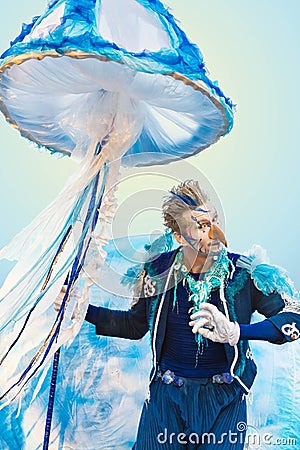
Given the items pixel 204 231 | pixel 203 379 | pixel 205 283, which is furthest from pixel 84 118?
pixel 203 379

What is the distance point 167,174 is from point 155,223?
17cm

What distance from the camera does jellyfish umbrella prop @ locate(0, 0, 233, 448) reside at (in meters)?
1.15

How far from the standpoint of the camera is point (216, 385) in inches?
55.5

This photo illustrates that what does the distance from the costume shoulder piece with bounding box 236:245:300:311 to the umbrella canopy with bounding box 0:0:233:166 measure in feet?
1.14

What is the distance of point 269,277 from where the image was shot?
1.42 meters

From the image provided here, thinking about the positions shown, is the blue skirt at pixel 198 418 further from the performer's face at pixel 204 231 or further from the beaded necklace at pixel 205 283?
the performer's face at pixel 204 231

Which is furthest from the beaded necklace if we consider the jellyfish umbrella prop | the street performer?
the jellyfish umbrella prop

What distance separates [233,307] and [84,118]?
614mm

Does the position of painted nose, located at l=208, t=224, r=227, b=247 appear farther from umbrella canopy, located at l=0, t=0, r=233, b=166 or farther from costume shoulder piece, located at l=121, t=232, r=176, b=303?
umbrella canopy, located at l=0, t=0, r=233, b=166

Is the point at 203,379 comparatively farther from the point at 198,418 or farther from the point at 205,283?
the point at 205,283

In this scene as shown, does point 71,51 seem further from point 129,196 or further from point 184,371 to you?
point 184,371

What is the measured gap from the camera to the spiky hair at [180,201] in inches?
56.4

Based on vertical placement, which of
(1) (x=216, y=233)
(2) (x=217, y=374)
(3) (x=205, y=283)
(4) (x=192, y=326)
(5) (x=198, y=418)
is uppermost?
(1) (x=216, y=233)

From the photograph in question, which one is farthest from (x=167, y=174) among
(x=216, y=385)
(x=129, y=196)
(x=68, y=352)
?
(x=68, y=352)
